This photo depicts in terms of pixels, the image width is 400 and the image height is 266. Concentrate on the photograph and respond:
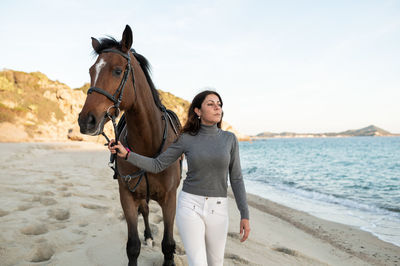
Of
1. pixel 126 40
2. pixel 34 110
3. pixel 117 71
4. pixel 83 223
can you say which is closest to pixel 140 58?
pixel 126 40

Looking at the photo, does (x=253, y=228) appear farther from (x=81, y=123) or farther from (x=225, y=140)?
(x=81, y=123)

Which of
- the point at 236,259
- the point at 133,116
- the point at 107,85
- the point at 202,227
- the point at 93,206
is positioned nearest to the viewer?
the point at 202,227

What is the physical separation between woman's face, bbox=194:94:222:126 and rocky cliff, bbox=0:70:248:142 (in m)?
24.7

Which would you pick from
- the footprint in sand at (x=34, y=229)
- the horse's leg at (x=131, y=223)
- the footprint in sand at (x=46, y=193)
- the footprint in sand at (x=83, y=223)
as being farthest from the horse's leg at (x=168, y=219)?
the footprint in sand at (x=46, y=193)

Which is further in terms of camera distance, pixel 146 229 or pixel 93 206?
pixel 93 206

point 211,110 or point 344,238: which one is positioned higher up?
point 211,110

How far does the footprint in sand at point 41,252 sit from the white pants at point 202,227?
6.71 ft

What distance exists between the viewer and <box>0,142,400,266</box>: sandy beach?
310cm

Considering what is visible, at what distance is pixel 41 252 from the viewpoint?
3.03 m

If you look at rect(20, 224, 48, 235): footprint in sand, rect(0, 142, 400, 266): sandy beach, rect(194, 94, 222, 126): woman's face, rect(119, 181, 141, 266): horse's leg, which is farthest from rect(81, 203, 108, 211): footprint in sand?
rect(194, 94, 222, 126): woman's face

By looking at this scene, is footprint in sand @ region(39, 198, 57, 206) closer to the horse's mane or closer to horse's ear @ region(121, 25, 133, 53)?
the horse's mane

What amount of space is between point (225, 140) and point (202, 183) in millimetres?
407

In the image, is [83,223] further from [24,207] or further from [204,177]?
[204,177]

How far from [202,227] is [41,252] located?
7.51 feet
